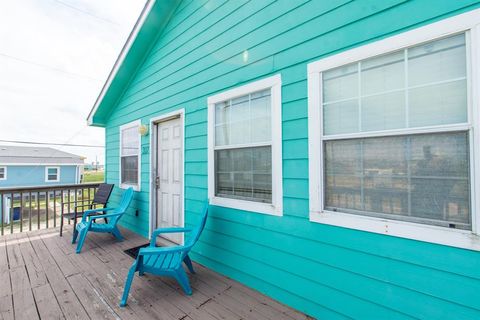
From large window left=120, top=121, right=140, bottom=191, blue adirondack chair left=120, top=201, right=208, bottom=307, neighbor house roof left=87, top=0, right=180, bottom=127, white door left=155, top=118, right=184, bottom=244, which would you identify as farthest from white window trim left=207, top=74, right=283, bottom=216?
large window left=120, top=121, right=140, bottom=191

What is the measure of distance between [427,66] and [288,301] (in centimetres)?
216

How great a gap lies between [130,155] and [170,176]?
1.59 metres

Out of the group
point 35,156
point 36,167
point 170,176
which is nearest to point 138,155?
point 170,176

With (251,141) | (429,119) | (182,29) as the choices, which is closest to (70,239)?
(251,141)

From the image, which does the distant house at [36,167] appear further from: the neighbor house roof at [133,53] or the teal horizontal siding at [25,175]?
the neighbor house roof at [133,53]

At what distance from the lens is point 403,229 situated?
4.63ft

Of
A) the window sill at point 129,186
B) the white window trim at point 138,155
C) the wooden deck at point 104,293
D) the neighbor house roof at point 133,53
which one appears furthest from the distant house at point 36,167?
the wooden deck at point 104,293

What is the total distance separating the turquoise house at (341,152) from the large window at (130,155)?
183cm

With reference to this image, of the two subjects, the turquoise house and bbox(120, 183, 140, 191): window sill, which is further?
bbox(120, 183, 140, 191): window sill

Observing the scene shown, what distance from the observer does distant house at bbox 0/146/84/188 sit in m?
12.5

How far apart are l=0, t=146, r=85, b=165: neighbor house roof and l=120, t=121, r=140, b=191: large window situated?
42.4 feet

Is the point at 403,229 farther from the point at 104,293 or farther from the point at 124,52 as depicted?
the point at 124,52

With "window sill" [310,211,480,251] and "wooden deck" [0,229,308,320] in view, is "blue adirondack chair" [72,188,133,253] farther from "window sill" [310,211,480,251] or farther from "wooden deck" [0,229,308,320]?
"window sill" [310,211,480,251]

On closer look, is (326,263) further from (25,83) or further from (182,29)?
(25,83)
